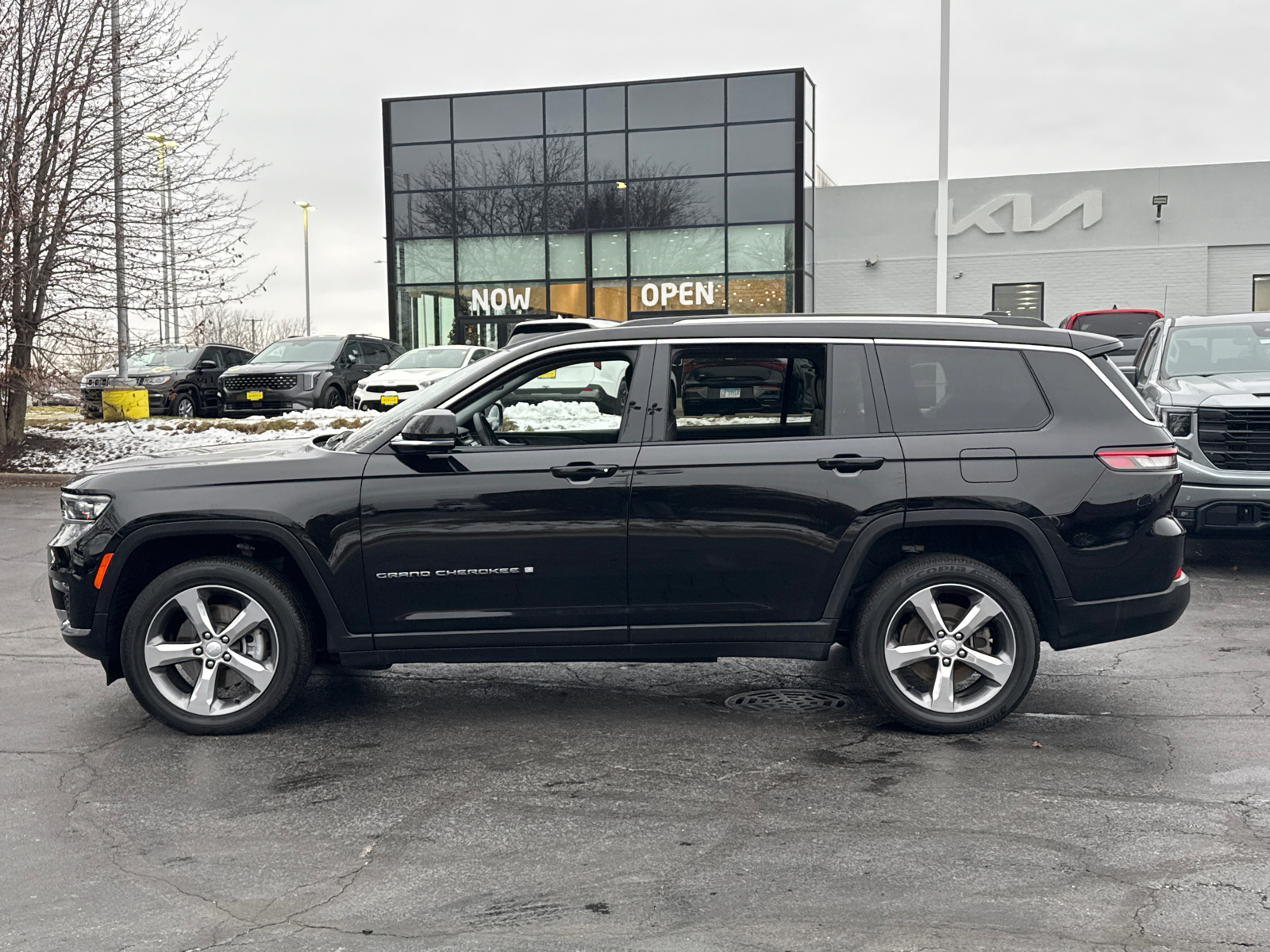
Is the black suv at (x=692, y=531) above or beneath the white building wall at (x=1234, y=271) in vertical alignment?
beneath

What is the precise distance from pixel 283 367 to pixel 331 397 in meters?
1.07

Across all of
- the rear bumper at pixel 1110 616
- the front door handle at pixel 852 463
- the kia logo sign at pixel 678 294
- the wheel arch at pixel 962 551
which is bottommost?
the rear bumper at pixel 1110 616

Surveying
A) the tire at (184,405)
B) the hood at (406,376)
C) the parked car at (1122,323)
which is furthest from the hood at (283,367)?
the parked car at (1122,323)

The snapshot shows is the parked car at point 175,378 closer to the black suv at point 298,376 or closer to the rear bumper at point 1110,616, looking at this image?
the black suv at point 298,376

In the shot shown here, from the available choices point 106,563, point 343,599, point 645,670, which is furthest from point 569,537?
point 106,563

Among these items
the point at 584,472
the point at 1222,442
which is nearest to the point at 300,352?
the point at 1222,442

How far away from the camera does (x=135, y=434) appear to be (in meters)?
19.8

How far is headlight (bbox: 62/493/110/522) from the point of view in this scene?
544 cm

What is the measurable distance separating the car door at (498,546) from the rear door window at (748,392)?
37 cm

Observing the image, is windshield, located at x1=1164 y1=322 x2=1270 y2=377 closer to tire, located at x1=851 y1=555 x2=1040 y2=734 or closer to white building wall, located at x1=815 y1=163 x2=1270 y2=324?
tire, located at x1=851 y1=555 x2=1040 y2=734

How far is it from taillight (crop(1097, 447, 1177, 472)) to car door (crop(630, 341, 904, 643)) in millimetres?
949

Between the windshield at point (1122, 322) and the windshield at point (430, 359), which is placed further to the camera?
the windshield at point (430, 359)

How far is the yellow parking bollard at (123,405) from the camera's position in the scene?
2150 centimetres

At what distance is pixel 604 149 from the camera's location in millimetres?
33812
